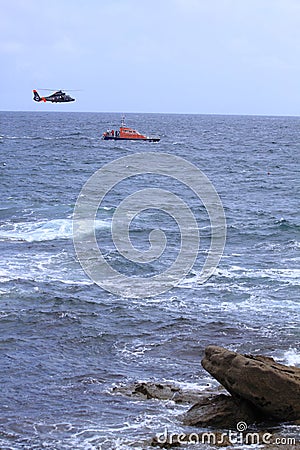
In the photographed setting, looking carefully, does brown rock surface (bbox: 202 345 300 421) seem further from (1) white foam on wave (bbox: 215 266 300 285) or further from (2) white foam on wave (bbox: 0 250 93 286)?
(2) white foam on wave (bbox: 0 250 93 286)

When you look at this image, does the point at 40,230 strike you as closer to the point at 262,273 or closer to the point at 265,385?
the point at 262,273

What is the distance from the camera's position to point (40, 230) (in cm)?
4116

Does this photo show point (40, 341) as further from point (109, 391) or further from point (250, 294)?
point (250, 294)

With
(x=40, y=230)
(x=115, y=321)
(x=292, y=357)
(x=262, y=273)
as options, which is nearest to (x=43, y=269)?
(x=115, y=321)

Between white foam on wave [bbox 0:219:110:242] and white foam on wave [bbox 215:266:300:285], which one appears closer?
white foam on wave [bbox 215:266:300:285]

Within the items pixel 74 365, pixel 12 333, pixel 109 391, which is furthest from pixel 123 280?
pixel 109 391

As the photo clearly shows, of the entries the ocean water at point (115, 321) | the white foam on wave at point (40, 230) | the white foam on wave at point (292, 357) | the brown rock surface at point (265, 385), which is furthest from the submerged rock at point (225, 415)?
the white foam on wave at point (40, 230)
